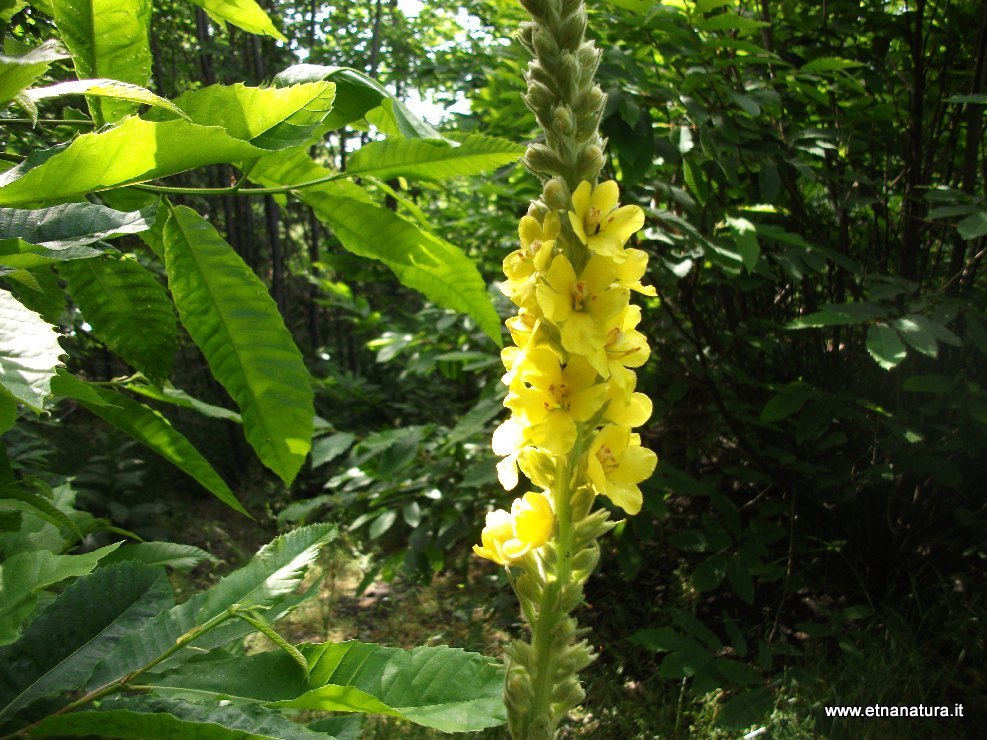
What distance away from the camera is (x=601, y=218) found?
0.89m

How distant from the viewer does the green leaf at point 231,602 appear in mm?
879

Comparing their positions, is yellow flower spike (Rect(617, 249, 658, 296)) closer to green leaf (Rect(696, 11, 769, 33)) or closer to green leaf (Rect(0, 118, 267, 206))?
green leaf (Rect(0, 118, 267, 206))

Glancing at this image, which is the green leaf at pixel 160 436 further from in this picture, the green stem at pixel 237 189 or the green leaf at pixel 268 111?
the green leaf at pixel 268 111

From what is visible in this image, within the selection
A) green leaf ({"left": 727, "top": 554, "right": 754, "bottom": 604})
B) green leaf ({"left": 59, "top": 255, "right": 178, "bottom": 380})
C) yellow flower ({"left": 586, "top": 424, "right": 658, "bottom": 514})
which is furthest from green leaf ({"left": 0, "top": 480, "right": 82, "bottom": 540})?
green leaf ({"left": 727, "top": 554, "right": 754, "bottom": 604})

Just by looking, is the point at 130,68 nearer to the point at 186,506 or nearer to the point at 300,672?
the point at 300,672

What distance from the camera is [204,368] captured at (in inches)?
319

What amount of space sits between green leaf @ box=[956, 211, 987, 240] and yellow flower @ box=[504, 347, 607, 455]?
2.01 metres

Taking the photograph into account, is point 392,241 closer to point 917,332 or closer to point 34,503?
point 34,503

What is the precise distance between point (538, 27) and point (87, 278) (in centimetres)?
76

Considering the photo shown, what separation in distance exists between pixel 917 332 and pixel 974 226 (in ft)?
1.23

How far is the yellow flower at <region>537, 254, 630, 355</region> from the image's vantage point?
2.73 ft

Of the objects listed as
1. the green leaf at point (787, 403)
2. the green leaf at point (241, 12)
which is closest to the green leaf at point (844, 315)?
the green leaf at point (787, 403)

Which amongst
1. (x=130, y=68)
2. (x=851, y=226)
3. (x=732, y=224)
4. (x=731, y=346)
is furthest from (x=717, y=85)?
(x=130, y=68)

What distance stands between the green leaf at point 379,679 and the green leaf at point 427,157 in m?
0.67
